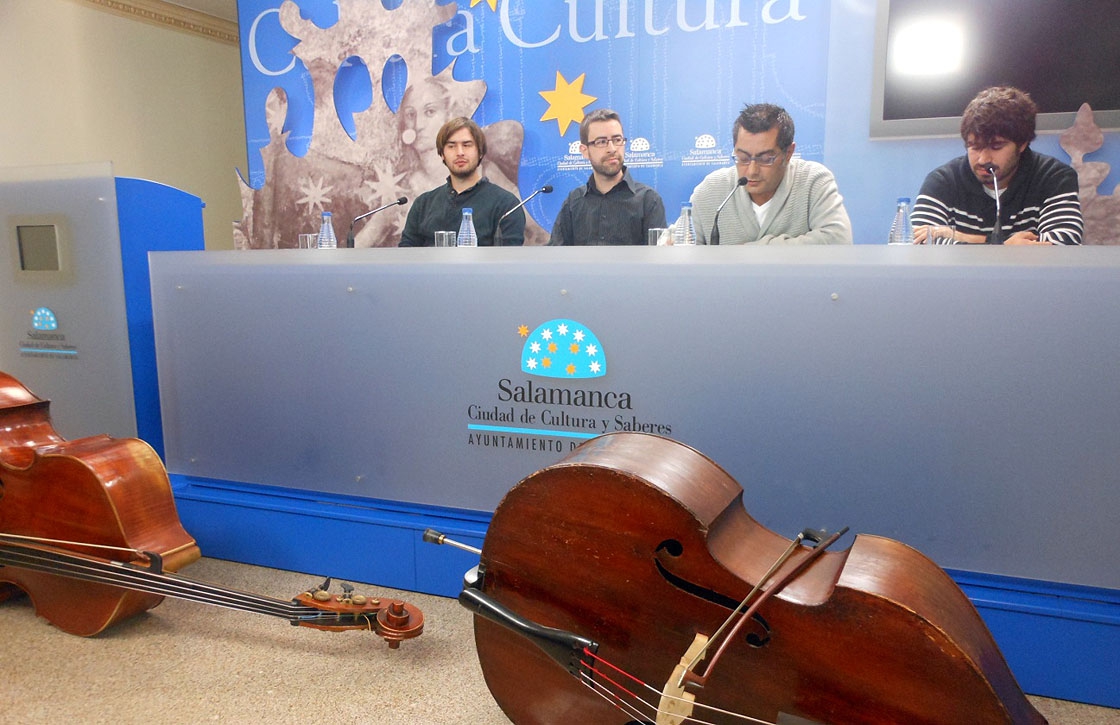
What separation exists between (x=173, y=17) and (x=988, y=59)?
527 centimetres

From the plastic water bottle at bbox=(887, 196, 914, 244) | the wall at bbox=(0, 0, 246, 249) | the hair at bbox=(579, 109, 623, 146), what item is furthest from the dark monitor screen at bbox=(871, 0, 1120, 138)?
the wall at bbox=(0, 0, 246, 249)

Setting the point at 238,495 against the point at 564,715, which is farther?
the point at 238,495

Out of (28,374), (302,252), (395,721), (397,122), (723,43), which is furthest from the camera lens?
(397,122)

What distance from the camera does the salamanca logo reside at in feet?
5.82

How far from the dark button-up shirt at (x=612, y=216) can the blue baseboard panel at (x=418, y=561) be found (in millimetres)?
1950

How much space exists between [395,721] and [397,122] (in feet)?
12.7

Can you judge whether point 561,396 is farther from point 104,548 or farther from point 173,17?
point 173,17

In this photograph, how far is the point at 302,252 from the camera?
203cm

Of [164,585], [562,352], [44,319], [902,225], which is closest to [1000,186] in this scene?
[902,225]

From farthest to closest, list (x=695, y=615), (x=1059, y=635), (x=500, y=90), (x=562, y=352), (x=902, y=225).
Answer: (x=500, y=90) → (x=902, y=225) → (x=562, y=352) → (x=1059, y=635) → (x=695, y=615)

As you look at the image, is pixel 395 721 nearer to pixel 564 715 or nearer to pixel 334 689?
pixel 334 689

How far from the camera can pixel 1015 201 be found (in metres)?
3.10

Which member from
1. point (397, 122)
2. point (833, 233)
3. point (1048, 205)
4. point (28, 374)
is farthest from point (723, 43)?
point (28, 374)

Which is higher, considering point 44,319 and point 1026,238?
point 1026,238
